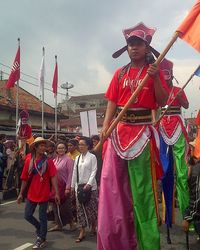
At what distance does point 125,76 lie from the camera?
13.3 feet

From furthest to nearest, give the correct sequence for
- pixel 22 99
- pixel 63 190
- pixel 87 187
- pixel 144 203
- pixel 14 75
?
1. pixel 22 99
2. pixel 14 75
3. pixel 63 190
4. pixel 87 187
5. pixel 144 203

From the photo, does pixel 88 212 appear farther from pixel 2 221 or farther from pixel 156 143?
pixel 156 143

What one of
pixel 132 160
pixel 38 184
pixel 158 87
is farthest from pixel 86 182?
pixel 158 87

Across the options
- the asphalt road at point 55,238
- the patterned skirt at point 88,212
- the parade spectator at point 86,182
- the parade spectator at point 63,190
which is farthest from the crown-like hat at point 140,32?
the parade spectator at point 63,190

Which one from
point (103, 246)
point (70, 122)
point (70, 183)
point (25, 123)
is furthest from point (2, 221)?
point (70, 122)

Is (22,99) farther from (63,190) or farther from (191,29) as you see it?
(191,29)

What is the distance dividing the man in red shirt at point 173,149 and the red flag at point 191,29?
2.11 m

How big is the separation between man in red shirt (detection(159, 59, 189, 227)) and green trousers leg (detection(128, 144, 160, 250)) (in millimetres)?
2201

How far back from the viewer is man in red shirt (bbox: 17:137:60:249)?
20.6ft

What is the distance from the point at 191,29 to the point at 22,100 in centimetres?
2877

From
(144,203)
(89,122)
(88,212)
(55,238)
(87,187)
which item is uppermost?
(89,122)

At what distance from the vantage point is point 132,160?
386 centimetres

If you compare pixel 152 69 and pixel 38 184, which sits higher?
pixel 152 69

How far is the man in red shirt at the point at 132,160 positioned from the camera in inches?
146
